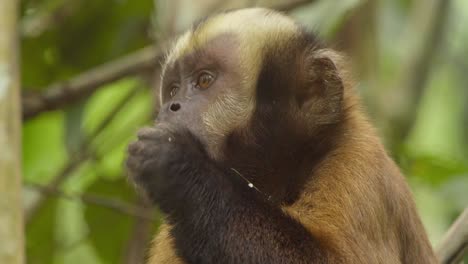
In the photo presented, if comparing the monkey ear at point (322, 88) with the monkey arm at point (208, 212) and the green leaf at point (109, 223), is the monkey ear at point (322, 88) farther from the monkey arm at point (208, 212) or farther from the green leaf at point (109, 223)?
the green leaf at point (109, 223)

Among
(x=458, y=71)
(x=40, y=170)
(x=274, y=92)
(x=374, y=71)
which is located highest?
(x=40, y=170)

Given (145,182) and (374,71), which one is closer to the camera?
(145,182)

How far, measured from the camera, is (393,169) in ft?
13.1

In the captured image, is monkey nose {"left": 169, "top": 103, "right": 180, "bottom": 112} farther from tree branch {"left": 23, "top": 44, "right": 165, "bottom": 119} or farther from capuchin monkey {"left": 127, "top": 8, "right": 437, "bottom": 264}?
tree branch {"left": 23, "top": 44, "right": 165, "bottom": 119}

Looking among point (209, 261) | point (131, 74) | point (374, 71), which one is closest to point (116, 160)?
point (131, 74)

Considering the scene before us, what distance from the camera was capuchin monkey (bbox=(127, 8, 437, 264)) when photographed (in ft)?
11.7

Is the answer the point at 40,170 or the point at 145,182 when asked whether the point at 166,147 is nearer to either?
the point at 145,182

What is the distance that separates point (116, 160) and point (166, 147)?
9.51 ft

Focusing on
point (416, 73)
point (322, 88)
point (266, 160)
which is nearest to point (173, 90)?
point (266, 160)

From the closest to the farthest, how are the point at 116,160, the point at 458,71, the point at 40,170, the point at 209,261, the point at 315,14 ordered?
the point at 209,261
the point at 315,14
the point at 40,170
the point at 116,160
the point at 458,71

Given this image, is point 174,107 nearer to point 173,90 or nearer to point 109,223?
point 173,90

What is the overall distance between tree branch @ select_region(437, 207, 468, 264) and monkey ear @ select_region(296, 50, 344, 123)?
0.62 m

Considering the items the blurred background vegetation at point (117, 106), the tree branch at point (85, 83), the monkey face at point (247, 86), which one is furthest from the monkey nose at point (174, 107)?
the tree branch at point (85, 83)

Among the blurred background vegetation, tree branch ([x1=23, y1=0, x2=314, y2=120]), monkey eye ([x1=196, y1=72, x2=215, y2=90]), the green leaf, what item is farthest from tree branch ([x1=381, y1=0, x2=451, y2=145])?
monkey eye ([x1=196, y1=72, x2=215, y2=90])
